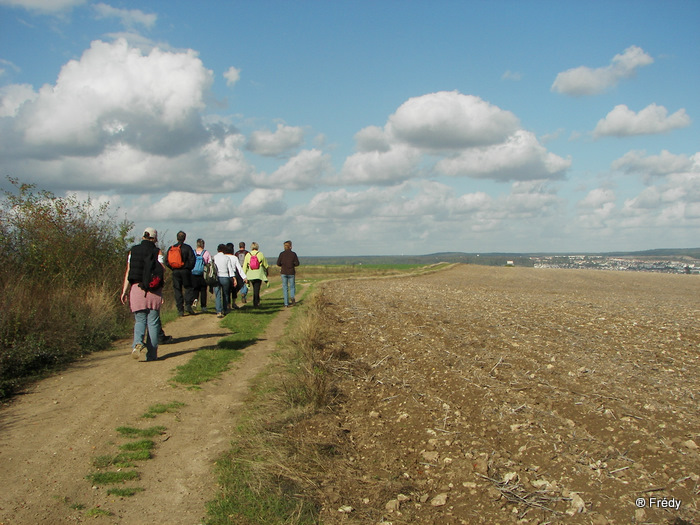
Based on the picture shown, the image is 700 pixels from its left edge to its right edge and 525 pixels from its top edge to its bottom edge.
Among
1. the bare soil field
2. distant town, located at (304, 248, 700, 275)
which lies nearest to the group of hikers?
the bare soil field

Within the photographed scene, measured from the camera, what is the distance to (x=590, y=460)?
484cm

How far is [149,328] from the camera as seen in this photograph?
9.62 metres

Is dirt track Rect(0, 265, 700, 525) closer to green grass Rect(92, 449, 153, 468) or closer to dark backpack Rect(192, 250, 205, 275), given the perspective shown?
green grass Rect(92, 449, 153, 468)

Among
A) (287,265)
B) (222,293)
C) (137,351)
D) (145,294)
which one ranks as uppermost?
(287,265)

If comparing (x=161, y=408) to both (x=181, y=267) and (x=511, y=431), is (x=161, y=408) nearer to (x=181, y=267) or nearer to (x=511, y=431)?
(x=511, y=431)

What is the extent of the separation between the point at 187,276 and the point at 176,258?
2.19ft

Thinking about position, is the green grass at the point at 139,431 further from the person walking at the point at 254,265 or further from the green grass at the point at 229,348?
the person walking at the point at 254,265

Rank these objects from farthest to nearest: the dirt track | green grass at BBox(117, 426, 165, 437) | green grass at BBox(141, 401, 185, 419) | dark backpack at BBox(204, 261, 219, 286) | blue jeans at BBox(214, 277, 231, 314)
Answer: dark backpack at BBox(204, 261, 219, 286) → blue jeans at BBox(214, 277, 231, 314) → green grass at BBox(141, 401, 185, 419) → green grass at BBox(117, 426, 165, 437) → the dirt track

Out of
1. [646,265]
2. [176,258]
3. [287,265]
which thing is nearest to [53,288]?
[176,258]

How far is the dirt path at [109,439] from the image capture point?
14.5 feet

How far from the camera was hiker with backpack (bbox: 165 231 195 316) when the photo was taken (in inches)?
588

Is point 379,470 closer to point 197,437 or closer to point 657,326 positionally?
point 197,437

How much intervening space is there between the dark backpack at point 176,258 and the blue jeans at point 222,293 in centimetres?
114

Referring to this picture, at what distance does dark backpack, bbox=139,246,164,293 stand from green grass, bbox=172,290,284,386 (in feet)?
4.77
